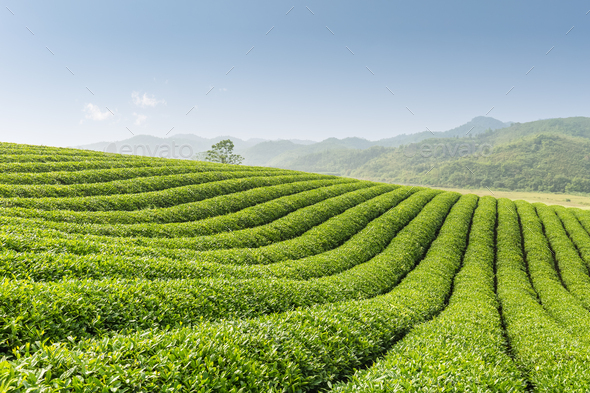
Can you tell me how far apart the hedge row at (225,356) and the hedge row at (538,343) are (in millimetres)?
4683

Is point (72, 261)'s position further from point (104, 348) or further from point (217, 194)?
point (217, 194)

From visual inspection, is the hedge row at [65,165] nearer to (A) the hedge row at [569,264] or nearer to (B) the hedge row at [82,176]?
(B) the hedge row at [82,176]

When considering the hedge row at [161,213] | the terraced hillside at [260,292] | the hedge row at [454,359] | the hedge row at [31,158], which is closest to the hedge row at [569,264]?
the terraced hillside at [260,292]

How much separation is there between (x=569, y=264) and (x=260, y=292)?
31.6 meters

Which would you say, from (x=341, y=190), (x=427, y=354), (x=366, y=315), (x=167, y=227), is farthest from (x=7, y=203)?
(x=341, y=190)

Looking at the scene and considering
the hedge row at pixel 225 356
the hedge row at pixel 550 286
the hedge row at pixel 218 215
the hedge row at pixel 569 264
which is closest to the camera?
the hedge row at pixel 225 356

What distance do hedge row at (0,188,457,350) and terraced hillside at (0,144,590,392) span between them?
0.05 m

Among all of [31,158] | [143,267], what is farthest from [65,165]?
[143,267]

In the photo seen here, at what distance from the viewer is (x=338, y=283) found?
15.6 metres

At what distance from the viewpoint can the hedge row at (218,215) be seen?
56.1 feet

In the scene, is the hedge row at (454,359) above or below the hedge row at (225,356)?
below

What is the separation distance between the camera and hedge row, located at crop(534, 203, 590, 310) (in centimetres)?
2086

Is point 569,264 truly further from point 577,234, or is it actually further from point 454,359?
point 454,359

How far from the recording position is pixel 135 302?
25.7 feet
